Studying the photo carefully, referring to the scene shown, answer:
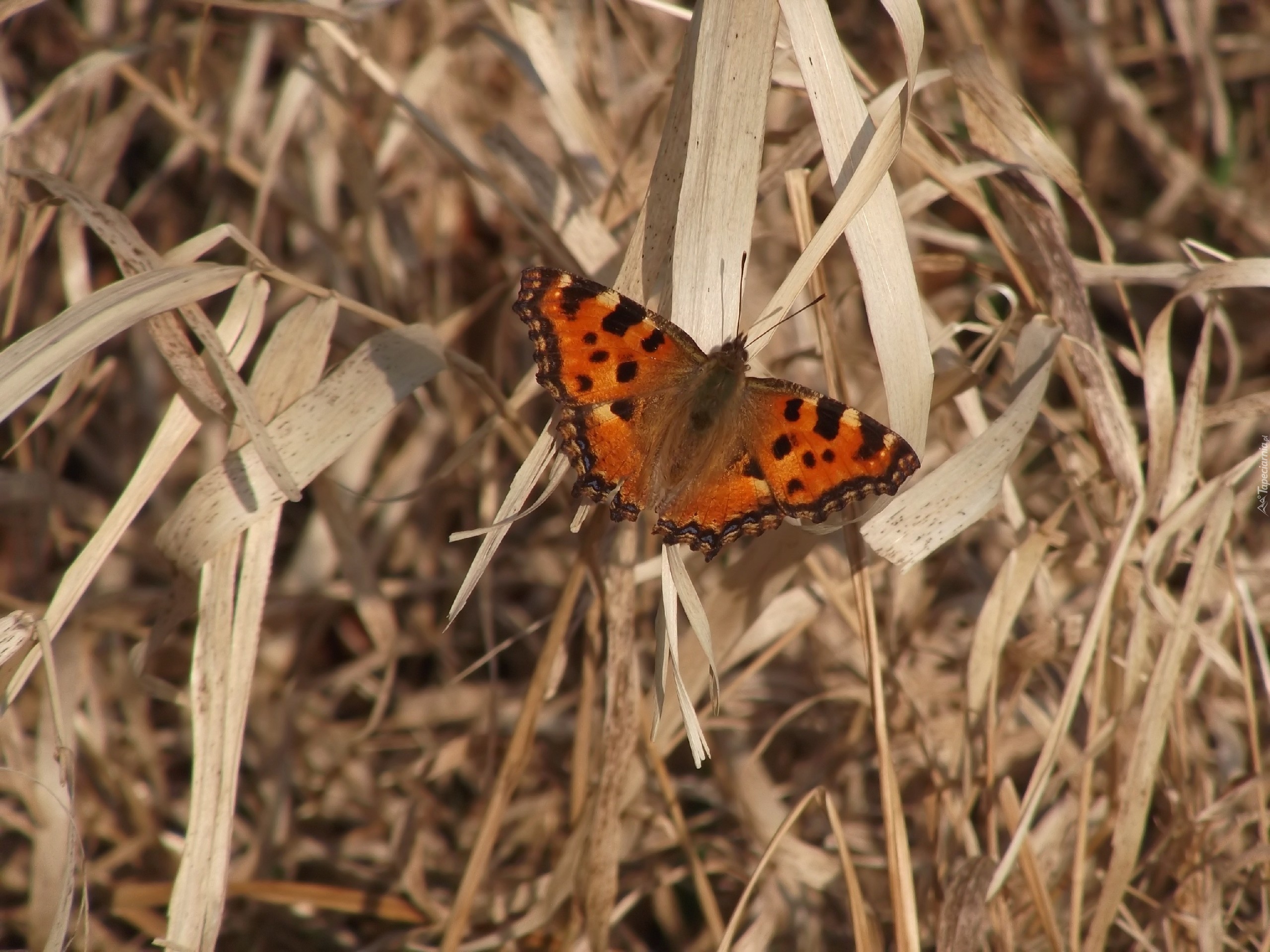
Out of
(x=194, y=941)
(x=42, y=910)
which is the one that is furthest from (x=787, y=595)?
(x=42, y=910)

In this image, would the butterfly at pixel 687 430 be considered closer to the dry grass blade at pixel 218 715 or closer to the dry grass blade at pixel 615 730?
the dry grass blade at pixel 615 730

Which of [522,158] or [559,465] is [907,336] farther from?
[522,158]

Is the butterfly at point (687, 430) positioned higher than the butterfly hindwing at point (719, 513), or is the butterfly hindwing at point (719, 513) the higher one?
the butterfly at point (687, 430)

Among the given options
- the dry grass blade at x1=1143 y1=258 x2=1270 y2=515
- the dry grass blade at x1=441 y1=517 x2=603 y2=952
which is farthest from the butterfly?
the dry grass blade at x1=1143 y1=258 x2=1270 y2=515

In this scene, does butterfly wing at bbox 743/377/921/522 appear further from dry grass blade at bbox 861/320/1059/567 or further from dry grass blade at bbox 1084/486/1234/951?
dry grass blade at bbox 1084/486/1234/951

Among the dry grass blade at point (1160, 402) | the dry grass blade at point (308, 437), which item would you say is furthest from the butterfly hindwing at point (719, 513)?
the dry grass blade at point (1160, 402)

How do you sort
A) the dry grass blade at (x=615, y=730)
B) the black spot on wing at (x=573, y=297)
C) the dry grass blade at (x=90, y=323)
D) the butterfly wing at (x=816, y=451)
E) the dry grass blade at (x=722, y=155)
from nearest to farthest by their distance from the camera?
the dry grass blade at (x=90, y=323) < the dry grass blade at (x=722, y=155) < the butterfly wing at (x=816, y=451) < the black spot on wing at (x=573, y=297) < the dry grass blade at (x=615, y=730)
